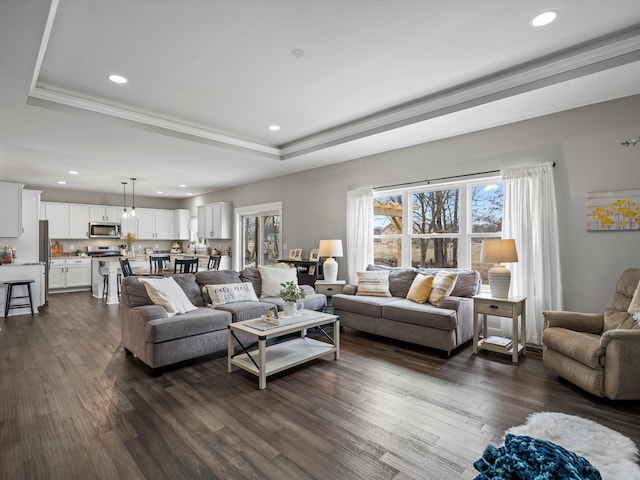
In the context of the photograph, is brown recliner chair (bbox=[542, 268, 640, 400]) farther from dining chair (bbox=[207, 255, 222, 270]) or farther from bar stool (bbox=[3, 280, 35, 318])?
bar stool (bbox=[3, 280, 35, 318])

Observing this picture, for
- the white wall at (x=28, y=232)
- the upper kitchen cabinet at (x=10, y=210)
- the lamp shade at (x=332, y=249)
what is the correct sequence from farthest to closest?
the white wall at (x=28, y=232) → the upper kitchen cabinet at (x=10, y=210) → the lamp shade at (x=332, y=249)

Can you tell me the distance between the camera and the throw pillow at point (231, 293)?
4102 mm

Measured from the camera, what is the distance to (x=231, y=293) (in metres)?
4.20

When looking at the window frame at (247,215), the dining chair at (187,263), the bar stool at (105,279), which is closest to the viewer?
the dining chair at (187,263)

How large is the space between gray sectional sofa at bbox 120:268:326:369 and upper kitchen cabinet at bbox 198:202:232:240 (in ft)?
14.2

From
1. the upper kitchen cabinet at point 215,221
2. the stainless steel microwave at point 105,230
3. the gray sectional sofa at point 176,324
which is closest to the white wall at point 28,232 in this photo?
the stainless steel microwave at point 105,230

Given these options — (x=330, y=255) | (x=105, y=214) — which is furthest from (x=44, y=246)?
(x=330, y=255)

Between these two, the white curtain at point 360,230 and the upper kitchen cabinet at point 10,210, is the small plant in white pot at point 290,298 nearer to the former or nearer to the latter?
the white curtain at point 360,230

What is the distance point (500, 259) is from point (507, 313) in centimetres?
58

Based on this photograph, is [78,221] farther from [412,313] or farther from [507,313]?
[507,313]

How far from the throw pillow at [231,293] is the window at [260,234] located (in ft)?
9.68

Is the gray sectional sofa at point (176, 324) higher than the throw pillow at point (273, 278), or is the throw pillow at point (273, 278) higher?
the throw pillow at point (273, 278)

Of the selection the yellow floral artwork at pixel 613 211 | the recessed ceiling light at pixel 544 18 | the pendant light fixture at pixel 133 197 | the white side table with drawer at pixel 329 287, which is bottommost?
the white side table with drawer at pixel 329 287

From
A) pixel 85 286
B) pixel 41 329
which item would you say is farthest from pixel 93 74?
pixel 85 286
